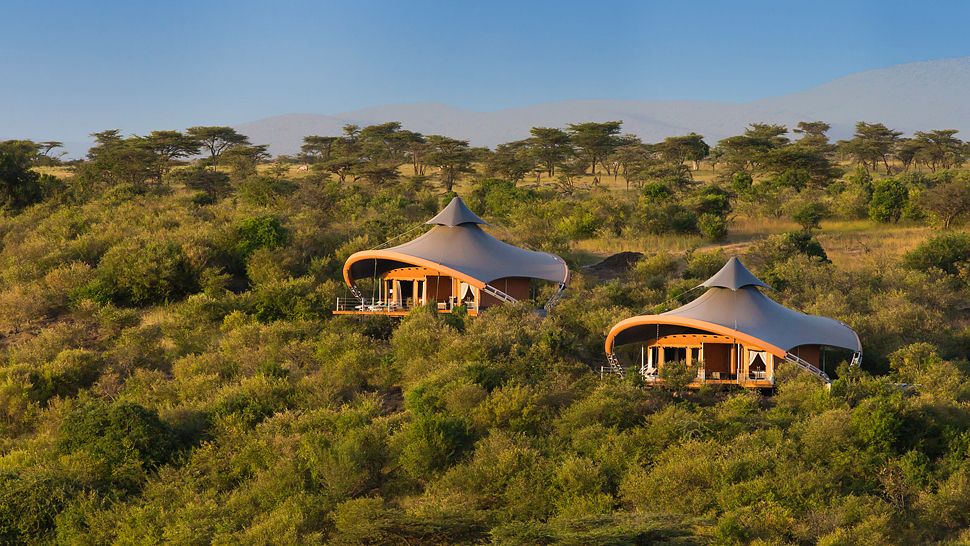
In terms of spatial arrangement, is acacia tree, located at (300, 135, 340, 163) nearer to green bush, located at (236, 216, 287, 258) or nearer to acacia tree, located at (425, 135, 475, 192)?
acacia tree, located at (425, 135, 475, 192)

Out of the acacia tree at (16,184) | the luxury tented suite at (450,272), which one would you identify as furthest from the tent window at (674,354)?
the acacia tree at (16,184)

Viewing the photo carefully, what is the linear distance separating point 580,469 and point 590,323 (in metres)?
10.1

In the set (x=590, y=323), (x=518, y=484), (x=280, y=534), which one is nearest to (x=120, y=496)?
(x=280, y=534)

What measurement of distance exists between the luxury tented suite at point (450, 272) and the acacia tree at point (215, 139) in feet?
150

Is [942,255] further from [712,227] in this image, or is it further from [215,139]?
[215,139]

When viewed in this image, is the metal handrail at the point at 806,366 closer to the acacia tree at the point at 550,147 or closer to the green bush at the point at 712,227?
the green bush at the point at 712,227

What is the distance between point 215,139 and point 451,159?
62.4 ft

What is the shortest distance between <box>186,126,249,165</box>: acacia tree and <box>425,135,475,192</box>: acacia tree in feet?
50.2

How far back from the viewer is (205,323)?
4188cm

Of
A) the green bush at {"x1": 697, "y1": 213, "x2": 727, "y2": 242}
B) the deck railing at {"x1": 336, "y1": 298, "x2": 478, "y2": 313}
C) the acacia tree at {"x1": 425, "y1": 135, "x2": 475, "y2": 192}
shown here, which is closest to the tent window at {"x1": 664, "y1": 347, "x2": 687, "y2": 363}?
the deck railing at {"x1": 336, "y1": 298, "x2": 478, "y2": 313}

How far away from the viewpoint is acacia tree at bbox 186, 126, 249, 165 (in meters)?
86.9

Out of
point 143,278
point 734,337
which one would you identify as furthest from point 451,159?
point 734,337

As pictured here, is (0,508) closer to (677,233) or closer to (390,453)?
(390,453)

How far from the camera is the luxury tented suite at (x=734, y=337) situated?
1344 inches
